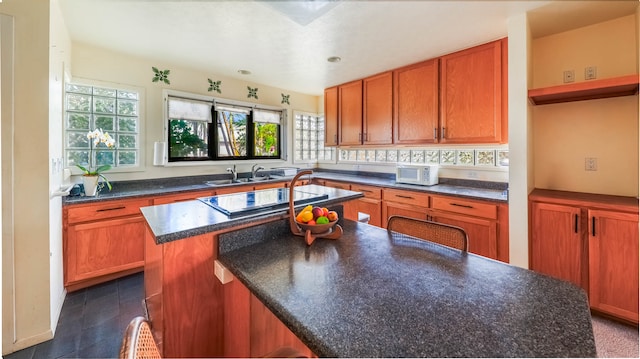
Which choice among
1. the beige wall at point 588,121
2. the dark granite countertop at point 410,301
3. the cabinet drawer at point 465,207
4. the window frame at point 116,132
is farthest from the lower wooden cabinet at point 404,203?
the window frame at point 116,132

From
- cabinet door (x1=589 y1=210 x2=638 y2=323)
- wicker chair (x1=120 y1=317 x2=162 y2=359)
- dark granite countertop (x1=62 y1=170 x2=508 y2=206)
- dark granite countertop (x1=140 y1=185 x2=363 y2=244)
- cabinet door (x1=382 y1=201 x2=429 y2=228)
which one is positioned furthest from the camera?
cabinet door (x1=382 y1=201 x2=429 y2=228)

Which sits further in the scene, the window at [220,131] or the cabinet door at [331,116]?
the cabinet door at [331,116]

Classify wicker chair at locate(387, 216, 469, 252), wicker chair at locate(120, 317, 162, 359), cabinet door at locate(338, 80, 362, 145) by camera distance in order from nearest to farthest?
wicker chair at locate(120, 317, 162, 359)
wicker chair at locate(387, 216, 469, 252)
cabinet door at locate(338, 80, 362, 145)

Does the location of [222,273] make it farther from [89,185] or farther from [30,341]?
[89,185]

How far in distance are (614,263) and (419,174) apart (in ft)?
5.10

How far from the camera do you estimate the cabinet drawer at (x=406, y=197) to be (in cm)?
265


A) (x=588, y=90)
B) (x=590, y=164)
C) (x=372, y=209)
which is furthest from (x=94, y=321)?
(x=590, y=164)

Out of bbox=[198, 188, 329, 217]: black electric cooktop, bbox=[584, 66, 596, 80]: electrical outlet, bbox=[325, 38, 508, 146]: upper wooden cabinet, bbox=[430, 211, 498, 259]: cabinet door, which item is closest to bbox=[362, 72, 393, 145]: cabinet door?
bbox=[325, 38, 508, 146]: upper wooden cabinet

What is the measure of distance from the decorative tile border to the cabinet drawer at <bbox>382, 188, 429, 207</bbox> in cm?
67

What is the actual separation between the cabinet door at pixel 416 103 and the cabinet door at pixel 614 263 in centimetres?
145

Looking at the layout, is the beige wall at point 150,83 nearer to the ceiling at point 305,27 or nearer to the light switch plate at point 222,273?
the ceiling at point 305,27

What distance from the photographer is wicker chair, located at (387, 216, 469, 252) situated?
1183mm

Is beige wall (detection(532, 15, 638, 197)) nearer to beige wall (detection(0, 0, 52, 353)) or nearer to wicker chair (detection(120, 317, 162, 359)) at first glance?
wicker chair (detection(120, 317, 162, 359))

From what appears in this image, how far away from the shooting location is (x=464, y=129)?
8.34 feet
